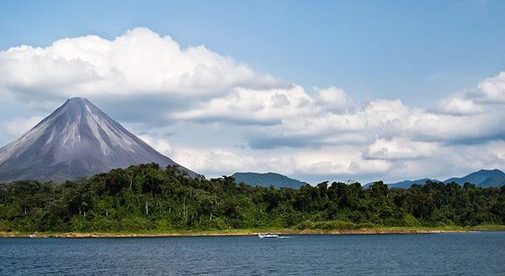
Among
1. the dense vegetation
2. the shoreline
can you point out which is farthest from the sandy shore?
the dense vegetation

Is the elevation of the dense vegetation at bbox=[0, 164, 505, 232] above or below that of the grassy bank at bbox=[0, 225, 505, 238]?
above

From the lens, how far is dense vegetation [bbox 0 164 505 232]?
12175 cm

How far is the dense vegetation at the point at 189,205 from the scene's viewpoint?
399 feet

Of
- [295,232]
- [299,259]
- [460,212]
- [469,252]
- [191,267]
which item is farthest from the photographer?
[460,212]

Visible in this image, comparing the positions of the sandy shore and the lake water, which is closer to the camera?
the lake water

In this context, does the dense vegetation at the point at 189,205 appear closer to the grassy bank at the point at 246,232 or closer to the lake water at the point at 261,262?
the grassy bank at the point at 246,232

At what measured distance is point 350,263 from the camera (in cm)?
6275

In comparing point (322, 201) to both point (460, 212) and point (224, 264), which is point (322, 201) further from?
point (224, 264)

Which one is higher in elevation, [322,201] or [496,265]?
[322,201]

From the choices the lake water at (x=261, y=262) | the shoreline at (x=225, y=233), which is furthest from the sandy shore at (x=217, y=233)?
the lake water at (x=261, y=262)

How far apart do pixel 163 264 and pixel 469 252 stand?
39.5 meters

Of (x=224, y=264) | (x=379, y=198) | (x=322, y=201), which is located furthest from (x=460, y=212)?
(x=224, y=264)

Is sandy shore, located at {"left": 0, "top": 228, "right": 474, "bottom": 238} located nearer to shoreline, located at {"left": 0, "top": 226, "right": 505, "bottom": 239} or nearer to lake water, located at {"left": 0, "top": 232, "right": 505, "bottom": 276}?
shoreline, located at {"left": 0, "top": 226, "right": 505, "bottom": 239}

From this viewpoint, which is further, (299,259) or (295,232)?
(295,232)
